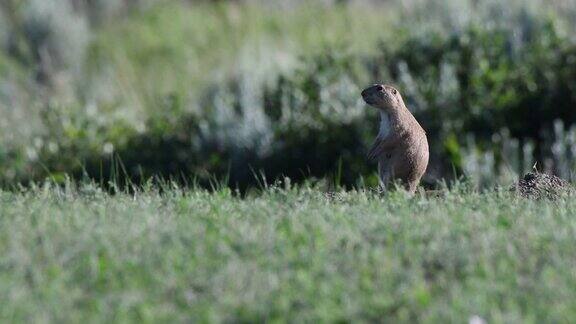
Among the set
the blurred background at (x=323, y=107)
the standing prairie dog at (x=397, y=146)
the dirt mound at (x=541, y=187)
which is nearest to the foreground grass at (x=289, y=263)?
the dirt mound at (x=541, y=187)

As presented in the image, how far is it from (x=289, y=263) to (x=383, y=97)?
2754 mm

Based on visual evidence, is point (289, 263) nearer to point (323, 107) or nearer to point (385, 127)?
point (385, 127)

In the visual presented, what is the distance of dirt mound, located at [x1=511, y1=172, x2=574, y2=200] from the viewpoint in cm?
735

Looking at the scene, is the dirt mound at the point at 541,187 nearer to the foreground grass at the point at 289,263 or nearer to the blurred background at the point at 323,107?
the foreground grass at the point at 289,263

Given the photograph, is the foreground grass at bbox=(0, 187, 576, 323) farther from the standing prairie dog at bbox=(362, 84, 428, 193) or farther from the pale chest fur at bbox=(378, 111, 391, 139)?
the pale chest fur at bbox=(378, 111, 391, 139)

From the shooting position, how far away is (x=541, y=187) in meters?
7.50

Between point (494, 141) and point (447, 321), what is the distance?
728 cm

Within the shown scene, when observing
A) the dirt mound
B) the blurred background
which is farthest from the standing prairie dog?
the blurred background

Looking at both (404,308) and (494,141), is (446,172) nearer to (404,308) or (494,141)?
(494,141)

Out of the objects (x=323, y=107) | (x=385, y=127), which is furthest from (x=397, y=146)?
(x=323, y=107)

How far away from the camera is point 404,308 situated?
5.15 m

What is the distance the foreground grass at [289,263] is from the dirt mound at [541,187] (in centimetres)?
57

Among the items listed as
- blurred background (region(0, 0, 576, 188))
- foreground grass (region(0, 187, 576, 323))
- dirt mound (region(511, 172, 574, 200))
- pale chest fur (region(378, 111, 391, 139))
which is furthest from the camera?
blurred background (region(0, 0, 576, 188))

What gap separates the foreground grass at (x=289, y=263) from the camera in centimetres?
516
